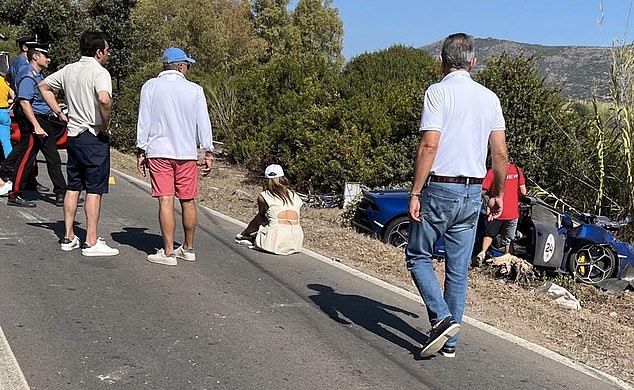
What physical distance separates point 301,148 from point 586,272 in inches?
321

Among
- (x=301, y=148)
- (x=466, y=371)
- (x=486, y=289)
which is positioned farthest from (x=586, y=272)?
(x=301, y=148)

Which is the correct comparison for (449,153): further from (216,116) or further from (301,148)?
(216,116)

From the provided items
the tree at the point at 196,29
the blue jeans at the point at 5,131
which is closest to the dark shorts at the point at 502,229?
the blue jeans at the point at 5,131

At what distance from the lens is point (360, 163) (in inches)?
591

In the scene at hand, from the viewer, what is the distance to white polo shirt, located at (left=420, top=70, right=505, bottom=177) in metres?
4.88

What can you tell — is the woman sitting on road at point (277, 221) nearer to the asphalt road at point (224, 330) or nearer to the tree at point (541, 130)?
the asphalt road at point (224, 330)

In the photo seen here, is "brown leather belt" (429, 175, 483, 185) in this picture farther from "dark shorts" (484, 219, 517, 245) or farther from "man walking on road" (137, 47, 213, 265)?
"dark shorts" (484, 219, 517, 245)

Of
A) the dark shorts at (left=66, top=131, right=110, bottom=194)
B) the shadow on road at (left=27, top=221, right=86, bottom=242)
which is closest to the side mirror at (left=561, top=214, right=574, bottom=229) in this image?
the dark shorts at (left=66, top=131, right=110, bottom=194)

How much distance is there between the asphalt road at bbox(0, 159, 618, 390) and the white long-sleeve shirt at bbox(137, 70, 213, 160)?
1.11 metres

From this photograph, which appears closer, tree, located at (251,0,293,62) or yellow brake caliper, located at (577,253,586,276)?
yellow brake caliper, located at (577,253,586,276)

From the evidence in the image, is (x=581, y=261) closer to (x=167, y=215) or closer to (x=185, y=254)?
(x=185, y=254)

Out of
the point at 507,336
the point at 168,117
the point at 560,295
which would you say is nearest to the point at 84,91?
the point at 168,117

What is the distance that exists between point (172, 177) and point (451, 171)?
3194 mm

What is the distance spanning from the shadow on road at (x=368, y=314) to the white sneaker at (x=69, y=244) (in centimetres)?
242
